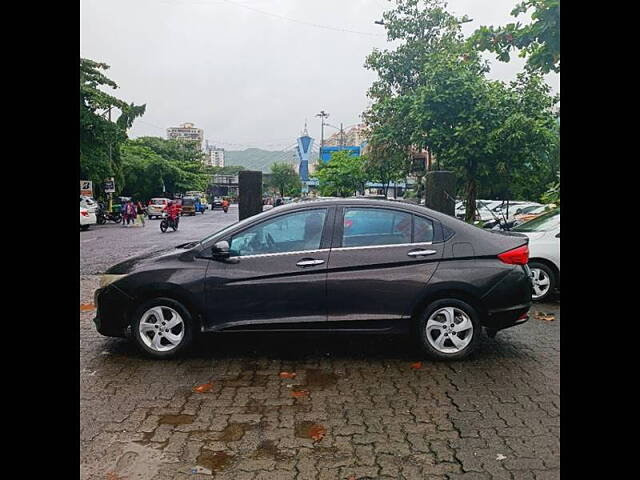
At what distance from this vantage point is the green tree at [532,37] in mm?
8758

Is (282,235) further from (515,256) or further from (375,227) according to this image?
(515,256)

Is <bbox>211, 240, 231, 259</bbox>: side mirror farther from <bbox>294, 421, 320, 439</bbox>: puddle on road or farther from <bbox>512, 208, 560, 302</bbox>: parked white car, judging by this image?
<bbox>512, 208, 560, 302</bbox>: parked white car

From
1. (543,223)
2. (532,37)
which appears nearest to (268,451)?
(543,223)

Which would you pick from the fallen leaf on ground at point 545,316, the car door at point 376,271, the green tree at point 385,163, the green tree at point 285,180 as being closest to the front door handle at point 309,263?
the car door at point 376,271

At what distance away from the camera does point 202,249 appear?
520 centimetres

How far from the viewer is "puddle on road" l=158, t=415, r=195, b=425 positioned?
12.6 ft

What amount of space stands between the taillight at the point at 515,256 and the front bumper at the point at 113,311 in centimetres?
354

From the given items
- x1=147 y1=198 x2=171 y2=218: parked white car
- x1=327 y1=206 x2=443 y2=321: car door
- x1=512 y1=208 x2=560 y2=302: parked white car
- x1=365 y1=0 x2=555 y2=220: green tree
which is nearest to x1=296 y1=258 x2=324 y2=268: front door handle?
x1=327 y1=206 x2=443 y2=321: car door

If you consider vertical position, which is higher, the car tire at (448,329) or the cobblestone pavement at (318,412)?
the car tire at (448,329)

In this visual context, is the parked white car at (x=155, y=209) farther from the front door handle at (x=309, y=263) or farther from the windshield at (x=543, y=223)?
the front door handle at (x=309, y=263)
